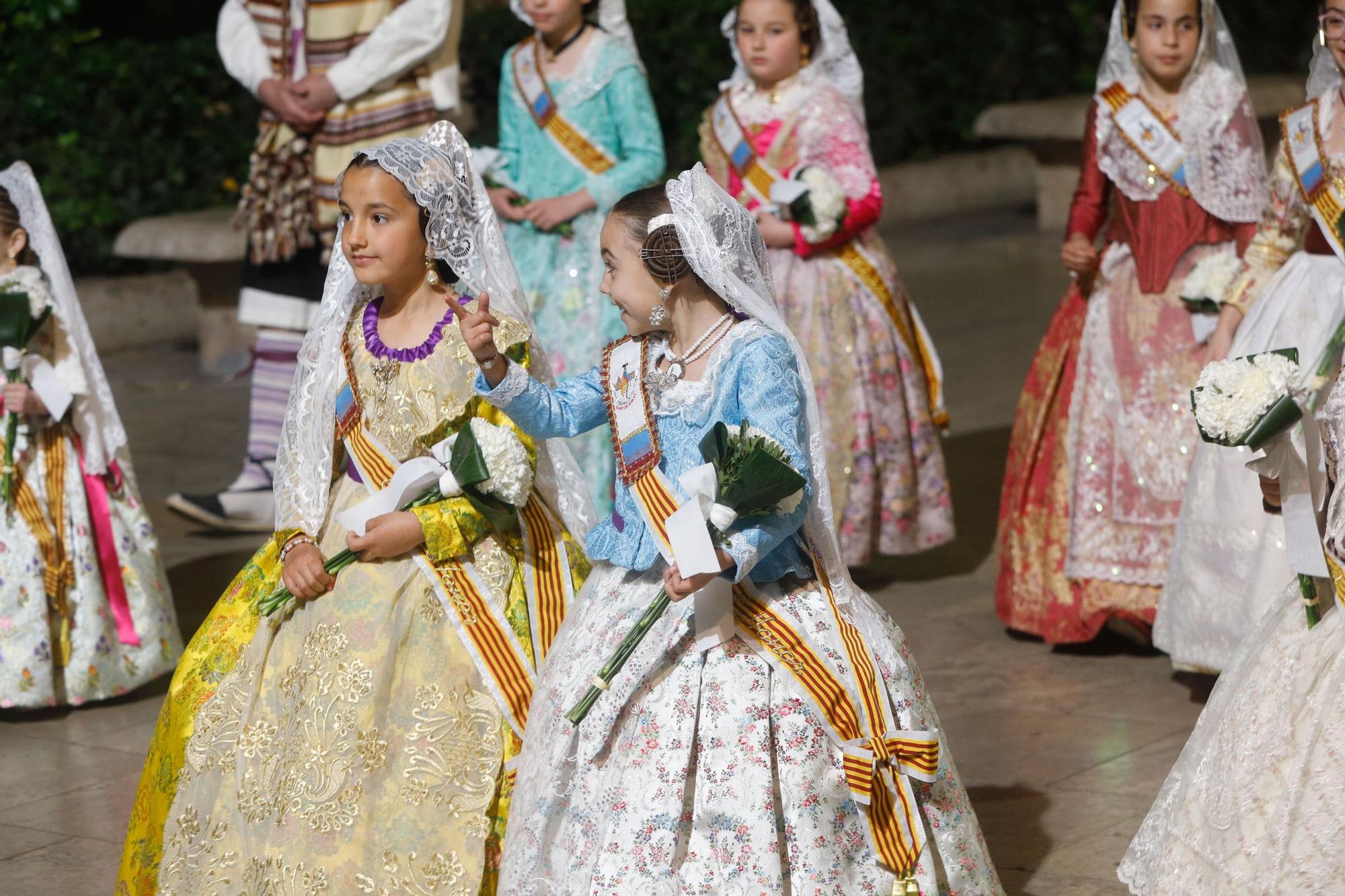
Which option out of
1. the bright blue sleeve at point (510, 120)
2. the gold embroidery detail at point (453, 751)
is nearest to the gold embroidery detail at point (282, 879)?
the gold embroidery detail at point (453, 751)

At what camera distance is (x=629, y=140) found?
22.9ft

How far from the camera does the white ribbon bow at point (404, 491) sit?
4.23 meters

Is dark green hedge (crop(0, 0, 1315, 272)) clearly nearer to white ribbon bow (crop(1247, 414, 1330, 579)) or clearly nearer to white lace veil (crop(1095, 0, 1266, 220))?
white lace veil (crop(1095, 0, 1266, 220))

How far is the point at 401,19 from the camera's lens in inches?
295

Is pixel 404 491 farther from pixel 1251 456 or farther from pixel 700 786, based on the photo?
pixel 1251 456

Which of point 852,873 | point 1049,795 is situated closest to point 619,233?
point 852,873

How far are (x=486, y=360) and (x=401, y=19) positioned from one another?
383 centimetres

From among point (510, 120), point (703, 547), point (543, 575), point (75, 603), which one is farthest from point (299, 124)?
point (703, 547)

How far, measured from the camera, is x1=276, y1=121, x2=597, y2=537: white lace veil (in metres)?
4.36

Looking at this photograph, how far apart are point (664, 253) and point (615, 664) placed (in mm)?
763

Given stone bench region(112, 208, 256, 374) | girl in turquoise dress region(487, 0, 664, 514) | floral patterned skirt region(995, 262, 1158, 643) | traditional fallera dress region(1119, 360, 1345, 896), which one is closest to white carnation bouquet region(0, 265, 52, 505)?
girl in turquoise dress region(487, 0, 664, 514)

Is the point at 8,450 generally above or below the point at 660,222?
below

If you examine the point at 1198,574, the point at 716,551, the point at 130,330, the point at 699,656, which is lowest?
the point at 130,330

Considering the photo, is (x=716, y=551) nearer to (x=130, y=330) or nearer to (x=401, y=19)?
(x=401, y=19)
